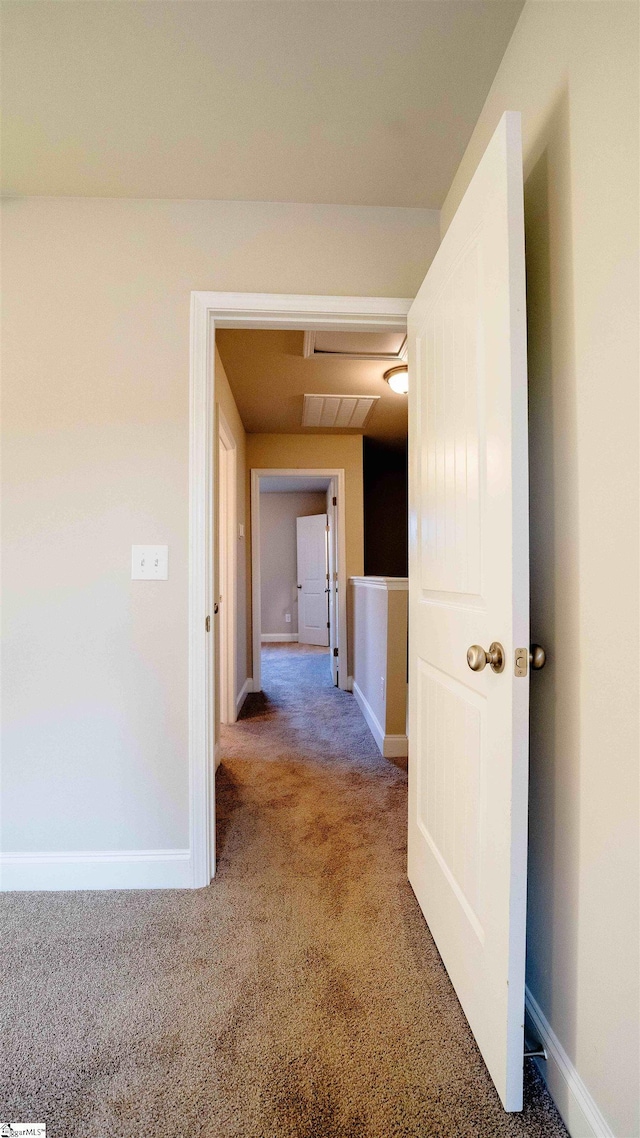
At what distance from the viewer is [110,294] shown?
69.9 inches

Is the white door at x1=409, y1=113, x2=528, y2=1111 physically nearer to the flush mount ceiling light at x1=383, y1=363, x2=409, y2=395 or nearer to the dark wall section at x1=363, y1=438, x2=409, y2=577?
the flush mount ceiling light at x1=383, y1=363, x2=409, y2=395

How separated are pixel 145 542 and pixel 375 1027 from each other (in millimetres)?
1522

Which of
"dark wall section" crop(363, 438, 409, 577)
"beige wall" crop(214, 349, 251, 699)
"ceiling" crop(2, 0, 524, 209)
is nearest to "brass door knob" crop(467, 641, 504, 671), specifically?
"ceiling" crop(2, 0, 524, 209)

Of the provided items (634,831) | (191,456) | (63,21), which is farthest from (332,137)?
(634,831)

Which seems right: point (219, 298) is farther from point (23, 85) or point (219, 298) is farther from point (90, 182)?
point (23, 85)

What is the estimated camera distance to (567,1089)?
96 centimetres

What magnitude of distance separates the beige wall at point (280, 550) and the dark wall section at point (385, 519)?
165cm

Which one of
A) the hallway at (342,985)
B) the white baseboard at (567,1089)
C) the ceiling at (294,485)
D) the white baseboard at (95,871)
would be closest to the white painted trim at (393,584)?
the hallway at (342,985)

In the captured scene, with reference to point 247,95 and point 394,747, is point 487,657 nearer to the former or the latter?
point 247,95

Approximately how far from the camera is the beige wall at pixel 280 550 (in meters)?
7.76

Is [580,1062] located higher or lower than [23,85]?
lower

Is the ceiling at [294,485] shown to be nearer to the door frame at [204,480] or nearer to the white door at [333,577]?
the white door at [333,577]

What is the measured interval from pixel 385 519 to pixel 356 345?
3622mm

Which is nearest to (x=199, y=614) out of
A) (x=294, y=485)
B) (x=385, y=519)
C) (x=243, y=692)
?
(x=243, y=692)
